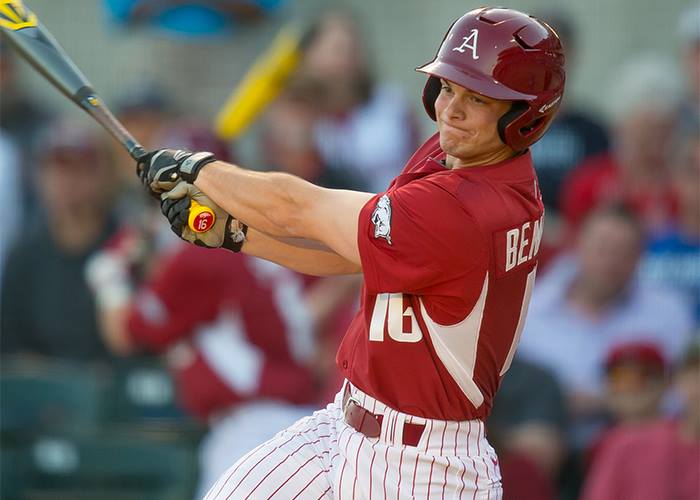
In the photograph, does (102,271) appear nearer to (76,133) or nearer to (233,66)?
(76,133)

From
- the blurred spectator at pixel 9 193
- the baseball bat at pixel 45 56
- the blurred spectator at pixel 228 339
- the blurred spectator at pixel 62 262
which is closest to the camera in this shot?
the baseball bat at pixel 45 56

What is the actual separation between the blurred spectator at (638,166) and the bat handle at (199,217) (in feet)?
10.8

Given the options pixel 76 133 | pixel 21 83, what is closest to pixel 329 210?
pixel 76 133

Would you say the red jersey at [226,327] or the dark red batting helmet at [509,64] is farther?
the red jersey at [226,327]

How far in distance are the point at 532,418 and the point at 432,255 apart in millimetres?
2908

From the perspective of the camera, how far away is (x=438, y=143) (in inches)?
159

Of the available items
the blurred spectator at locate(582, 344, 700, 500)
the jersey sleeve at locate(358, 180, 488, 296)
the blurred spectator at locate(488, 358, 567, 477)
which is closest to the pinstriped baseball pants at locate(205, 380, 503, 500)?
the jersey sleeve at locate(358, 180, 488, 296)

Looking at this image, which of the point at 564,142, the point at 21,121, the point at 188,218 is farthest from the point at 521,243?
the point at 21,121

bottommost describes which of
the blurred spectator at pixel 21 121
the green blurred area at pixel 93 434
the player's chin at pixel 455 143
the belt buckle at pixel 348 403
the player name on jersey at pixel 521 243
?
the green blurred area at pixel 93 434

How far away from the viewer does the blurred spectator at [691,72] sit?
7.08 metres

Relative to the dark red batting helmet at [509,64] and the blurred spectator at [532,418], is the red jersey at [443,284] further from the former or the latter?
the blurred spectator at [532,418]

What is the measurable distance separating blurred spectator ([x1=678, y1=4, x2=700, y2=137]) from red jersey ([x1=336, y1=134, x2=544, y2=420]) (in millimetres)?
3255

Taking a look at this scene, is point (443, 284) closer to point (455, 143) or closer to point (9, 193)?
point (455, 143)

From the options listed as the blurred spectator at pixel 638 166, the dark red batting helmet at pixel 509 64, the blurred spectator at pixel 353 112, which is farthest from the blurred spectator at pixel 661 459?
the dark red batting helmet at pixel 509 64
